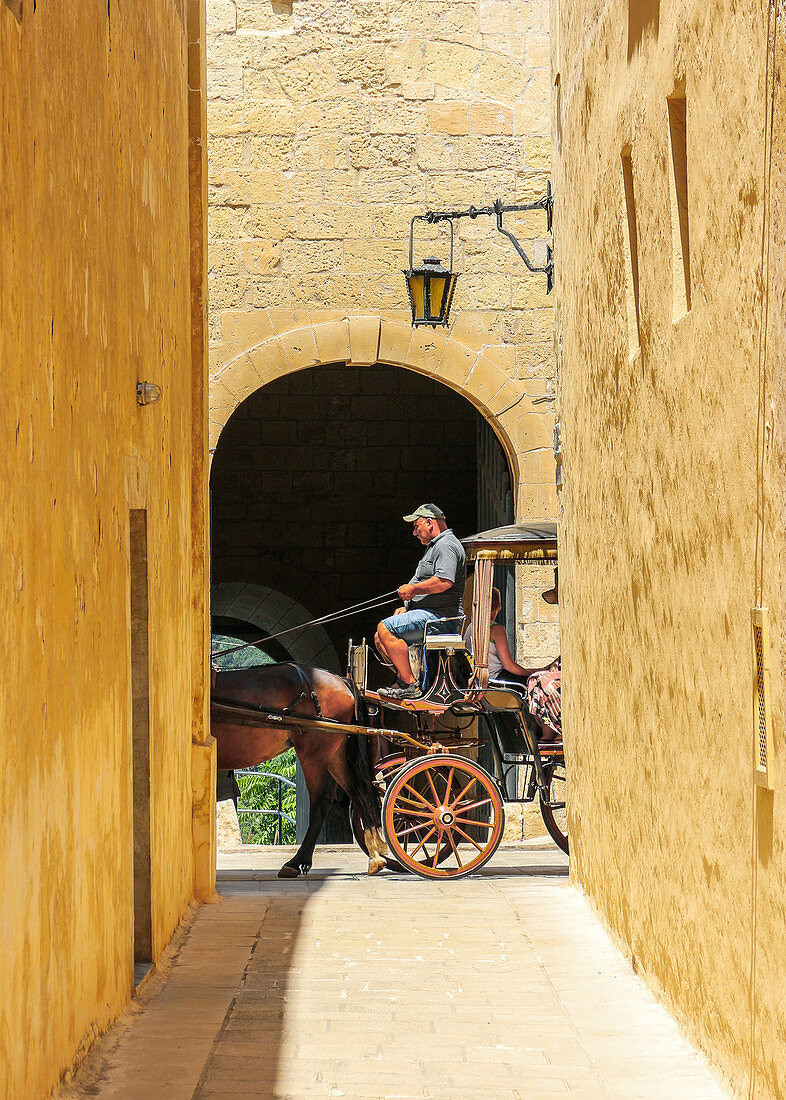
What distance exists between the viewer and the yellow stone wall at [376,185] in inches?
449

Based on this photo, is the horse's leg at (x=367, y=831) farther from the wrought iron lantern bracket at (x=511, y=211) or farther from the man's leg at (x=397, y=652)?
the wrought iron lantern bracket at (x=511, y=211)

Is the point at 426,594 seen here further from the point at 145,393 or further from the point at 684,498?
the point at 684,498

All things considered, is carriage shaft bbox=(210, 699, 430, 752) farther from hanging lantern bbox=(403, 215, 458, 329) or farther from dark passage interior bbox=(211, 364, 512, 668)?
dark passage interior bbox=(211, 364, 512, 668)

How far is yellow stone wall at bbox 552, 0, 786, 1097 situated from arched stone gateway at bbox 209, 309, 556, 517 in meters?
5.12

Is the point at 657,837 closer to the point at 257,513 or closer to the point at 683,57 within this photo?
the point at 683,57

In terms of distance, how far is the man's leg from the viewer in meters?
9.83

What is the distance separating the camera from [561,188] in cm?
677

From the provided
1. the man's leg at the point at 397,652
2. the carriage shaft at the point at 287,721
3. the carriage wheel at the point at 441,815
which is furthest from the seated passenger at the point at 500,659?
the carriage wheel at the point at 441,815

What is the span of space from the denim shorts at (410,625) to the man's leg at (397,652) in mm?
39

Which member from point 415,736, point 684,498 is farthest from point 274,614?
point 684,498

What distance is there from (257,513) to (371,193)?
6338 mm

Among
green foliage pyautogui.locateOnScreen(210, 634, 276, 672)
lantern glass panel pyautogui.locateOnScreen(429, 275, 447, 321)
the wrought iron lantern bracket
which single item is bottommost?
green foliage pyautogui.locateOnScreen(210, 634, 276, 672)

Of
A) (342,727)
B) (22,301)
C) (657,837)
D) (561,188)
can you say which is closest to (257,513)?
(342,727)

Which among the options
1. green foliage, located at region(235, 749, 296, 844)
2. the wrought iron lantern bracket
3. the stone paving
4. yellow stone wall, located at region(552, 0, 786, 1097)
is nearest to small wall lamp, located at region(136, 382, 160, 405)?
→ yellow stone wall, located at region(552, 0, 786, 1097)
